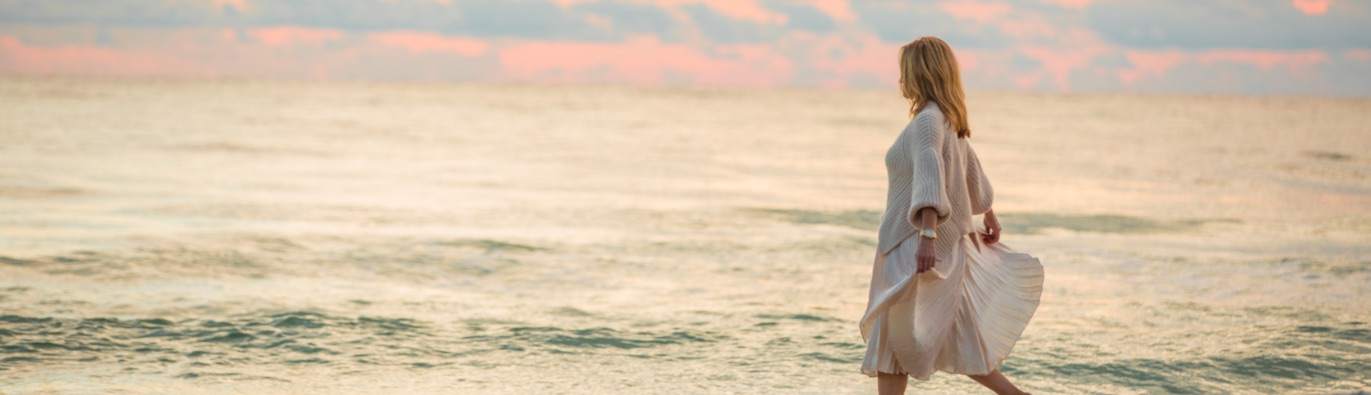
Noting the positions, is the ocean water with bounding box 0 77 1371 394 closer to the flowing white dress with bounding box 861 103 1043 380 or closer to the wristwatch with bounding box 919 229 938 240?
the flowing white dress with bounding box 861 103 1043 380

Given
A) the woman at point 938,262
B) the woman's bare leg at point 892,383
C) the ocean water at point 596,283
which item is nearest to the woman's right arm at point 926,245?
the woman at point 938,262

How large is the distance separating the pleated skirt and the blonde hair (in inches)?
19.9

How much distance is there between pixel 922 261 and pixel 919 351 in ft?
1.34

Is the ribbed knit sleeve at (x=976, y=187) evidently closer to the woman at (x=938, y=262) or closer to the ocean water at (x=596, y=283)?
the woman at (x=938, y=262)

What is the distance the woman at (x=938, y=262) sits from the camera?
4.41 metres

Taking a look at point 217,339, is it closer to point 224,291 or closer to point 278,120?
point 224,291

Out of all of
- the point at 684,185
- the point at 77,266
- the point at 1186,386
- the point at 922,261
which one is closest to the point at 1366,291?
the point at 1186,386

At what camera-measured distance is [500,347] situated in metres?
7.55

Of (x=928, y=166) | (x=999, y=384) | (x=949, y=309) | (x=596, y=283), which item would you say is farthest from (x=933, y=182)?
(x=596, y=283)

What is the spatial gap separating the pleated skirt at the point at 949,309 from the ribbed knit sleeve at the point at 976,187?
0.48 ft

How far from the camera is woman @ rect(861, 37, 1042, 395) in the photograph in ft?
14.5

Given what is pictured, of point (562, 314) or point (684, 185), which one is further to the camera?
point (684, 185)

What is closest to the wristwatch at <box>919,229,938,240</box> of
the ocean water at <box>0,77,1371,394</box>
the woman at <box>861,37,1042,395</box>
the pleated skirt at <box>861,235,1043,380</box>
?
the woman at <box>861,37,1042,395</box>

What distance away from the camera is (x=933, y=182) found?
4340mm
